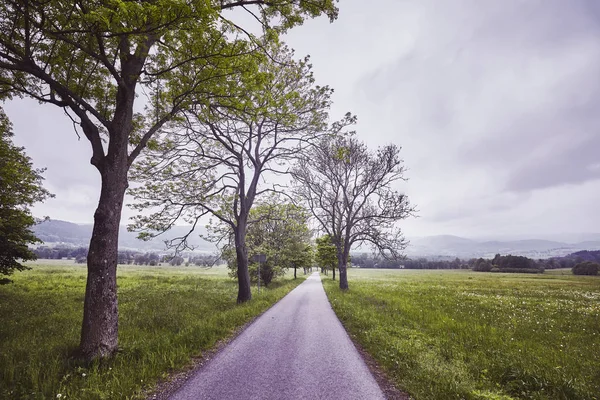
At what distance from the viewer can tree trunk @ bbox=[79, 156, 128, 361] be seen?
5859 millimetres

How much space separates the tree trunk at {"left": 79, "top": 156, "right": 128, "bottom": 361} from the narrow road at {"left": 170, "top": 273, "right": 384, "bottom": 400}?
100 inches

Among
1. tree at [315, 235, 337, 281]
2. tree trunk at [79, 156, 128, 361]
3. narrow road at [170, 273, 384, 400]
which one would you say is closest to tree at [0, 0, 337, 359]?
tree trunk at [79, 156, 128, 361]

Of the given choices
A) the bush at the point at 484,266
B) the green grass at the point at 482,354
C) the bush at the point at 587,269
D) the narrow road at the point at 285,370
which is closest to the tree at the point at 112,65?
the narrow road at the point at 285,370

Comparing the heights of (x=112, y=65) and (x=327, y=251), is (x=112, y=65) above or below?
above

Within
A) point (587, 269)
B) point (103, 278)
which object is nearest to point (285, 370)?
point (103, 278)

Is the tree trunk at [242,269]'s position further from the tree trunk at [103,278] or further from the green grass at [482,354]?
the tree trunk at [103,278]

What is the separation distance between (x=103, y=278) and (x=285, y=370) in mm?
4657

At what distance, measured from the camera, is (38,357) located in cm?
575

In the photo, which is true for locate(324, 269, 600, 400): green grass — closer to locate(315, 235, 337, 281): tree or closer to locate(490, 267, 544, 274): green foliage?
locate(315, 235, 337, 281): tree

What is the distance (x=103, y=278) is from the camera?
6023 millimetres

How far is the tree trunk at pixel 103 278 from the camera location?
19.2 ft

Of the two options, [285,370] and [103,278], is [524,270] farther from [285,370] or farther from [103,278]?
[103,278]

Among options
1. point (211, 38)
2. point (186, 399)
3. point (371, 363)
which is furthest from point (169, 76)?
point (371, 363)

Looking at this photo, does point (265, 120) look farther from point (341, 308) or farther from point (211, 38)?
point (341, 308)
